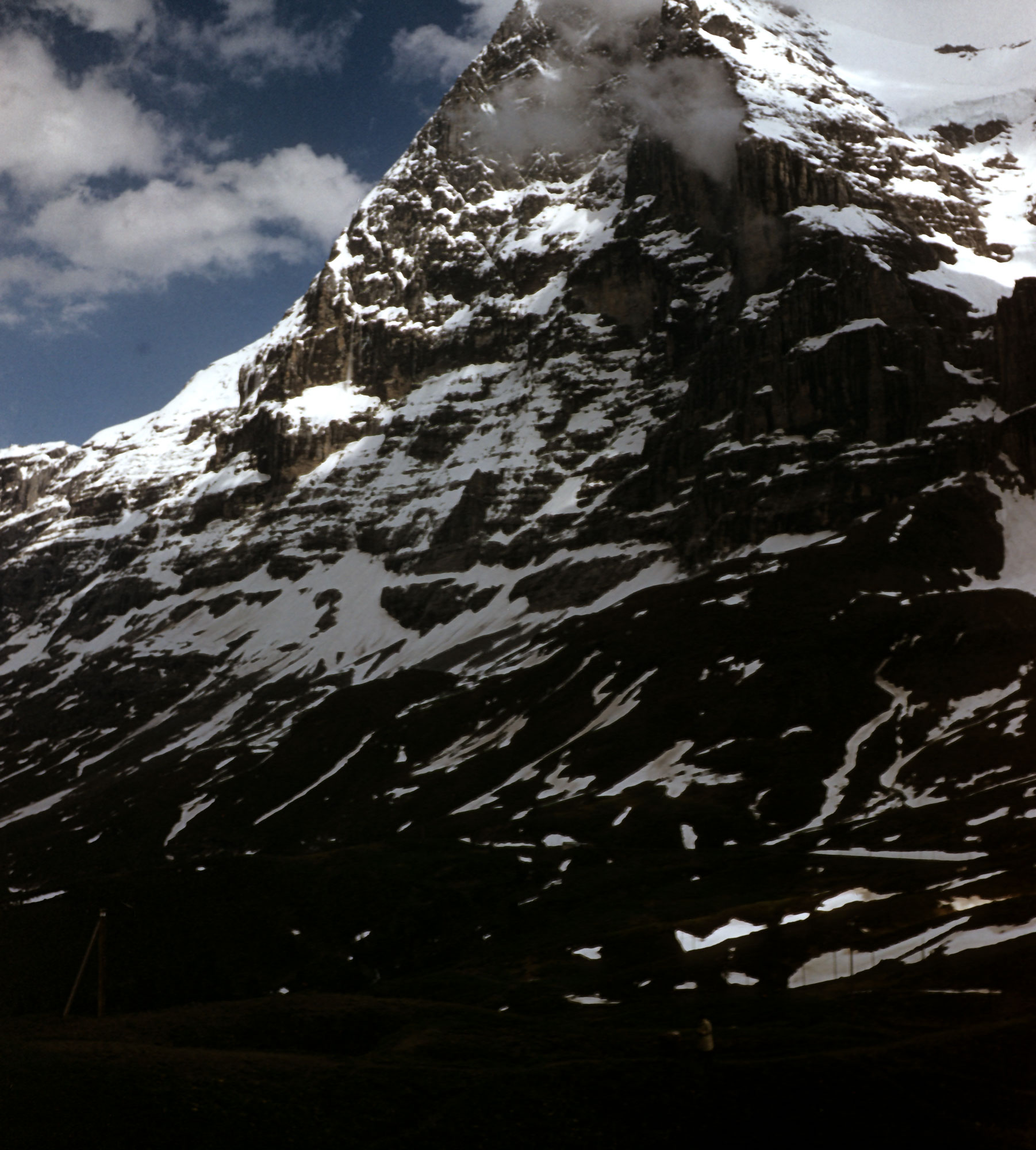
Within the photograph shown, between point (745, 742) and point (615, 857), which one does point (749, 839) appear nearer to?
point (615, 857)

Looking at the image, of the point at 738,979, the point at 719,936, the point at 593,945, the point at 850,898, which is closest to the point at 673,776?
the point at 593,945

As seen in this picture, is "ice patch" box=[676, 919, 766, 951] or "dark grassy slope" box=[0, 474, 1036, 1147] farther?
"ice patch" box=[676, 919, 766, 951]

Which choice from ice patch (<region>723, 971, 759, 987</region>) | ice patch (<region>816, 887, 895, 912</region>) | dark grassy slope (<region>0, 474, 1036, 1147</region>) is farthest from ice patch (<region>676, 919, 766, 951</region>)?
ice patch (<region>723, 971, 759, 987</region>)

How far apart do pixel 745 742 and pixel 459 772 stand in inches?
1724

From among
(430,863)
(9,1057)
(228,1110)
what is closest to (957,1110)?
(228,1110)

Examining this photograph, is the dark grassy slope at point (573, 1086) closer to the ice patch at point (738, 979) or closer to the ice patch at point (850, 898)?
the ice patch at point (738, 979)

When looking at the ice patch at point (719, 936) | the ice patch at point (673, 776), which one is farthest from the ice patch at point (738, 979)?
the ice patch at point (673, 776)

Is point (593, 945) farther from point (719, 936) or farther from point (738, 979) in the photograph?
point (738, 979)

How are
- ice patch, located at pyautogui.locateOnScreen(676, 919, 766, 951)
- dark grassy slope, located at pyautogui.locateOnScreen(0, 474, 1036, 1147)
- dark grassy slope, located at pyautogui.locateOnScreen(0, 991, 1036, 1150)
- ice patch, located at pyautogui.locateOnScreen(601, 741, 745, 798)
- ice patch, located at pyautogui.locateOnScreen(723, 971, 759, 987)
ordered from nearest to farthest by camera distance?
dark grassy slope, located at pyautogui.locateOnScreen(0, 991, 1036, 1150) → dark grassy slope, located at pyautogui.locateOnScreen(0, 474, 1036, 1147) → ice patch, located at pyautogui.locateOnScreen(723, 971, 759, 987) → ice patch, located at pyautogui.locateOnScreen(676, 919, 766, 951) → ice patch, located at pyautogui.locateOnScreen(601, 741, 745, 798)

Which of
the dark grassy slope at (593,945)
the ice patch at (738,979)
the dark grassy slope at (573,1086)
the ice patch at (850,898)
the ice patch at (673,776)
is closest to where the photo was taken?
the dark grassy slope at (573,1086)

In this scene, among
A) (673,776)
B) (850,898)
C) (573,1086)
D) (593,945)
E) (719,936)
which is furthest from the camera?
(673,776)

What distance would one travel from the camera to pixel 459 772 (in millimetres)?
187500

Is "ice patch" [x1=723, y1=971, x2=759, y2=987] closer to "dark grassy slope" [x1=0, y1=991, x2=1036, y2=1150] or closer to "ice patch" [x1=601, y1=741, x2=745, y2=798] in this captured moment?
"dark grassy slope" [x1=0, y1=991, x2=1036, y2=1150]

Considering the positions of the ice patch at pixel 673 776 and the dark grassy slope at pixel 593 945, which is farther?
the ice patch at pixel 673 776
